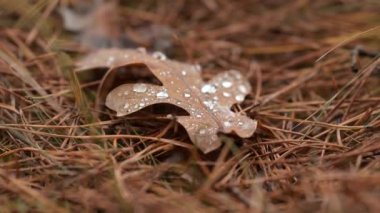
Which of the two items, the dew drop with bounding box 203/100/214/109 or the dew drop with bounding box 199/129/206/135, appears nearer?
the dew drop with bounding box 199/129/206/135

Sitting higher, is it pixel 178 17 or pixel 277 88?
pixel 178 17

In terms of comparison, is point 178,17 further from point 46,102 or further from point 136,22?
point 46,102

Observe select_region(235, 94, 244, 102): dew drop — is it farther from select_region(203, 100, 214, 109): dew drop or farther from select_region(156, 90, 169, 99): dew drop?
select_region(156, 90, 169, 99): dew drop

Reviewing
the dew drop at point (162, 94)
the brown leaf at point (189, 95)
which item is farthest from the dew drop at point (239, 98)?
the dew drop at point (162, 94)

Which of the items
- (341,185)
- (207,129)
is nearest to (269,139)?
(207,129)

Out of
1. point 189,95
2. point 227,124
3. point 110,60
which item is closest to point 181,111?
point 189,95

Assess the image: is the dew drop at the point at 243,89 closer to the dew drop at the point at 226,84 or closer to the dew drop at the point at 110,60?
the dew drop at the point at 226,84

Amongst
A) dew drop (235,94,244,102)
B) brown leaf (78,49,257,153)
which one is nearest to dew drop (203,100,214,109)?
brown leaf (78,49,257,153)
